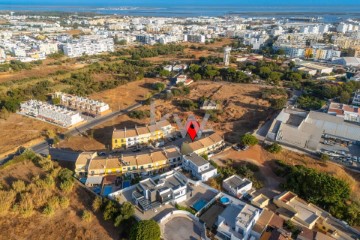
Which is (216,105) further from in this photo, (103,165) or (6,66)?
(6,66)

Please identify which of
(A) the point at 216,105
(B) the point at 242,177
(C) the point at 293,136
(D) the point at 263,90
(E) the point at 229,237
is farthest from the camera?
(D) the point at 263,90

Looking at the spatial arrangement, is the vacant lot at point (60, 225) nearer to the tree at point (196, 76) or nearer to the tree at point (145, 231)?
the tree at point (145, 231)

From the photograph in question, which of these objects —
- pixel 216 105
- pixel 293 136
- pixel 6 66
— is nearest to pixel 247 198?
pixel 293 136

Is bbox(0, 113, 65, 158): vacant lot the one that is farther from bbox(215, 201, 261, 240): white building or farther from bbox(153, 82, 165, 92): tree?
bbox(215, 201, 261, 240): white building

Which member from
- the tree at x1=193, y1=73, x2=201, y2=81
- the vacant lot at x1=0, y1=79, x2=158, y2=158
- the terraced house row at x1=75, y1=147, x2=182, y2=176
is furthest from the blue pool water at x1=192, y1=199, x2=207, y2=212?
the tree at x1=193, y1=73, x2=201, y2=81

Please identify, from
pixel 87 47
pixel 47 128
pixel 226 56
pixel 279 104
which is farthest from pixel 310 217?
pixel 87 47

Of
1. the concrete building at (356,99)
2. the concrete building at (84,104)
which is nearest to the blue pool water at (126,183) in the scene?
the concrete building at (84,104)
